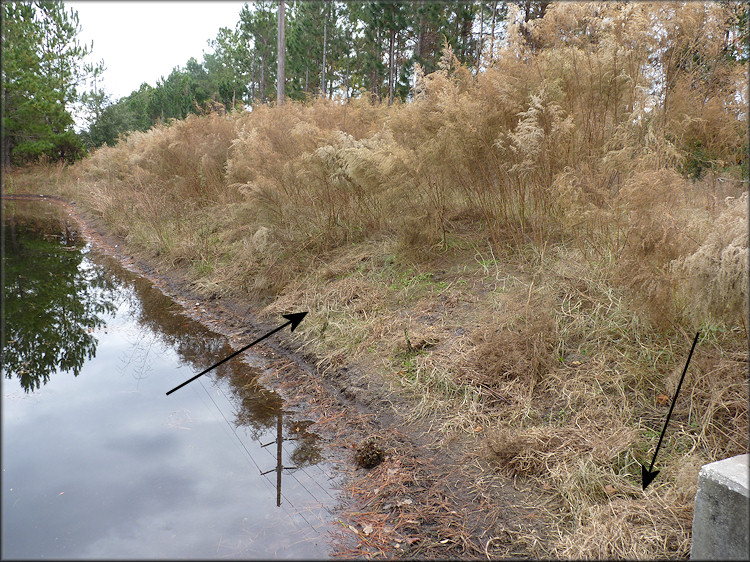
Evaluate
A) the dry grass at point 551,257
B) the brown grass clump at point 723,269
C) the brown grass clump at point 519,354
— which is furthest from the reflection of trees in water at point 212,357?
the brown grass clump at point 723,269

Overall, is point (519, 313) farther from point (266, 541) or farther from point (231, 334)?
point (231, 334)

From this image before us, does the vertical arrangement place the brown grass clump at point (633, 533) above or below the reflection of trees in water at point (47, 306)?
below

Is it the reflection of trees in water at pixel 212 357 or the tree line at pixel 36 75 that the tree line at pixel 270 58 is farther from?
the reflection of trees in water at pixel 212 357

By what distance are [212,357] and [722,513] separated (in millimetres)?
4937

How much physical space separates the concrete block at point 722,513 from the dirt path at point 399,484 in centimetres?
83

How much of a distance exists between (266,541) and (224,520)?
321 millimetres

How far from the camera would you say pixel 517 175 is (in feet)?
18.9

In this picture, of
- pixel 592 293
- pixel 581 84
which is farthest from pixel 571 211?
pixel 581 84

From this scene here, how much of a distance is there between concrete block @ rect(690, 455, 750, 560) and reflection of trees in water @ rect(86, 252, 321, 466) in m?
2.49

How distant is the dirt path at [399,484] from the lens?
2963mm

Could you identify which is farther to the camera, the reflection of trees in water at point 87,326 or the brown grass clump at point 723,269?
the reflection of trees in water at point 87,326

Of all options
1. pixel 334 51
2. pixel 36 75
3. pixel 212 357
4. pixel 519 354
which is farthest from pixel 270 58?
pixel 519 354

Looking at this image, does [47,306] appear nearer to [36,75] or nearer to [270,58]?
[36,75]

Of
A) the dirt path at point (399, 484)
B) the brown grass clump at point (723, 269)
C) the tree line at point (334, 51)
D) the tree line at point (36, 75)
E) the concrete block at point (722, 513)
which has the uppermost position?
the tree line at point (334, 51)
